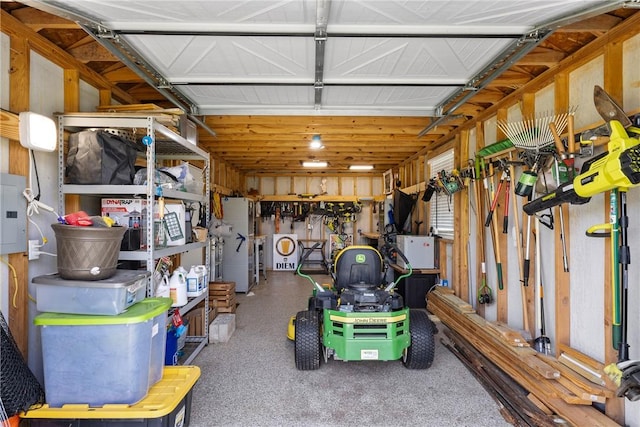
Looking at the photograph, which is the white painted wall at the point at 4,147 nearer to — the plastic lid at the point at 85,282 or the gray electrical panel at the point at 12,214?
the gray electrical panel at the point at 12,214

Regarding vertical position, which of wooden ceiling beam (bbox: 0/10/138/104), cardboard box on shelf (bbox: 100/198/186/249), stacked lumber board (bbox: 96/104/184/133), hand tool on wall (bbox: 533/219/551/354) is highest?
wooden ceiling beam (bbox: 0/10/138/104)

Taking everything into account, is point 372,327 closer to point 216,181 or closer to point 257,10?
point 257,10

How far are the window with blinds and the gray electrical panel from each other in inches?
178

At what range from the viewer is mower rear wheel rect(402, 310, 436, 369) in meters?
2.92

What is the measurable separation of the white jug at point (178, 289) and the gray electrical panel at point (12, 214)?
1.05 m

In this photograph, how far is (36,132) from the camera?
1.98 metres

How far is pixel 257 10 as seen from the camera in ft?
5.35

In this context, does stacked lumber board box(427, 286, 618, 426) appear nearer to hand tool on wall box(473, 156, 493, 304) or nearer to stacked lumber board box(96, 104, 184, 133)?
hand tool on wall box(473, 156, 493, 304)

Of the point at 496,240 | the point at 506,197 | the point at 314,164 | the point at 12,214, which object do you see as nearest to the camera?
the point at 12,214

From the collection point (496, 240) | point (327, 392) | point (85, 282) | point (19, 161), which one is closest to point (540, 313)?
point (496, 240)

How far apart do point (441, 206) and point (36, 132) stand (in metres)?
4.87

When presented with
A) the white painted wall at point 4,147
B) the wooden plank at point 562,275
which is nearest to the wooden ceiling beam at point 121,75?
the white painted wall at point 4,147

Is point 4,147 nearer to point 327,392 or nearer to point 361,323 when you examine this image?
point 361,323

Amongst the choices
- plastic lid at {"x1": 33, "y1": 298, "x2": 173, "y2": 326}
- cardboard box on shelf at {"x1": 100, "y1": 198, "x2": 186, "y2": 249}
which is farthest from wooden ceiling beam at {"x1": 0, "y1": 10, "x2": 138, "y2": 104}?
plastic lid at {"x1": 33, "y1": 298, "x2": 173, "y2": 326}
